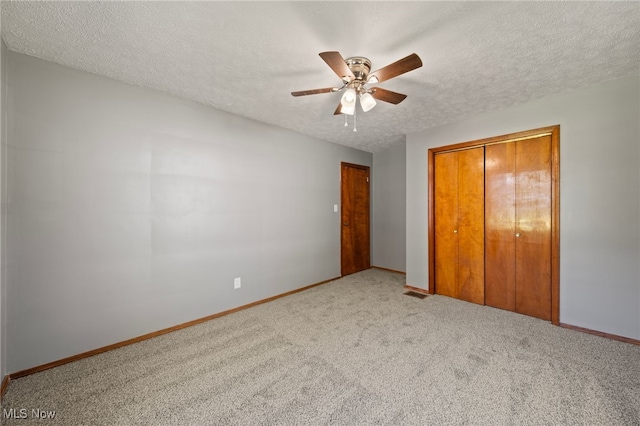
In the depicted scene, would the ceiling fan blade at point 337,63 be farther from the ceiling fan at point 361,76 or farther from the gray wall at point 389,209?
the gray wall at point 389,209

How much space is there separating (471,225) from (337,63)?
274cm

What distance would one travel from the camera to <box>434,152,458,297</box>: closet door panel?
3.45 meters

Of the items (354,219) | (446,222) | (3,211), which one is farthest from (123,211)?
(446,222)

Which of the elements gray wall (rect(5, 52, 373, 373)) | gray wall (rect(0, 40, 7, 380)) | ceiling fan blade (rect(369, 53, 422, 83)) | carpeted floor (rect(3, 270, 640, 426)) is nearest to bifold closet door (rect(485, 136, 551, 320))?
carpeted floor (rect(3, 270, 640, 426))

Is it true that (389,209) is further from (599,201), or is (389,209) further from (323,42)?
(323,42)

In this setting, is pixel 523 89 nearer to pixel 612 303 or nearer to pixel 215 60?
pixel 612 303

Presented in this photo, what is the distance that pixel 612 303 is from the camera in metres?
2.35

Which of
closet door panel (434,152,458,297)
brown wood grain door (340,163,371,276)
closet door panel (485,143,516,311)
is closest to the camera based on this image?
closet door panel (485,143,516,311)

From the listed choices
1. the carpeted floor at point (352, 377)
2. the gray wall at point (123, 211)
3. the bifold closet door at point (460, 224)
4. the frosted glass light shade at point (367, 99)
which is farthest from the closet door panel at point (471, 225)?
the gray wall at point (123, 211)

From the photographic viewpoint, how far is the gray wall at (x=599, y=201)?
7.41 ft

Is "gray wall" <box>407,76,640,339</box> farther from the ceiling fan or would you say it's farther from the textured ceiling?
the ceiling fan

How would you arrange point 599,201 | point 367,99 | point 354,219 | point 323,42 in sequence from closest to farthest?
point 323,42
point 367,99
point 599,201
point 354,219

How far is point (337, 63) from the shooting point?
63.1 inches

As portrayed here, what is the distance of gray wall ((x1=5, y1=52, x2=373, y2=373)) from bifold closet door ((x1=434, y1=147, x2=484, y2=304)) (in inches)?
88.7
